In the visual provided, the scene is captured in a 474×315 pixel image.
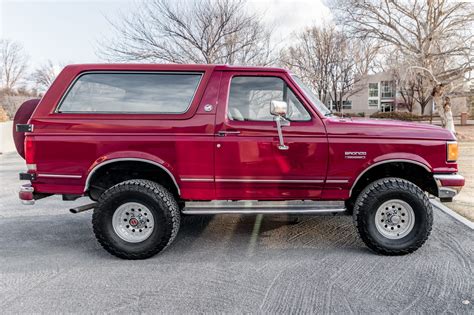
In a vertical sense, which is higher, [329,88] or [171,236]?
[329,88]

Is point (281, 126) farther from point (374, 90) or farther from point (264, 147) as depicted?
point (374, 90)

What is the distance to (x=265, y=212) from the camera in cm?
380

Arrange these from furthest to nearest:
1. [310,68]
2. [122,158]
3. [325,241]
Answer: [310,68] → [325,241] → [122,158]

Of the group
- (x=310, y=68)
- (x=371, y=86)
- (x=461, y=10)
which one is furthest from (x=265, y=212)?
(x=371, y=86)

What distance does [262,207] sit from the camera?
388 cm

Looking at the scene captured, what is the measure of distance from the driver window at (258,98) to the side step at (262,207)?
96 cm

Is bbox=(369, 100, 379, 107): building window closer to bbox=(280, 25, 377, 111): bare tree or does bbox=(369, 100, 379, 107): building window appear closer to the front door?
bbox=(280, 25, 377, 111): bare tree

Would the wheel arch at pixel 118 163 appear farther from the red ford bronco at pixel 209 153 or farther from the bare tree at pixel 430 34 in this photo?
the bare tree at pixel 430 34

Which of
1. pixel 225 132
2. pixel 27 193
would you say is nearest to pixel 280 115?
pixel 225 132

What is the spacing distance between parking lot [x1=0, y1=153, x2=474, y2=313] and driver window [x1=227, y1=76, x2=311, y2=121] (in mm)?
1541

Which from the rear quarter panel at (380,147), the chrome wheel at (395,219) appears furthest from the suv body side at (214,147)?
the chrome wheel at (395,219)

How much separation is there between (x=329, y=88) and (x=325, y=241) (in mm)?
22635

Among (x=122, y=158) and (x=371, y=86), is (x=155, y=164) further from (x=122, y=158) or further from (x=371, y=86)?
(x=371, y=86)

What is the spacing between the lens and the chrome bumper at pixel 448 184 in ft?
12.3
